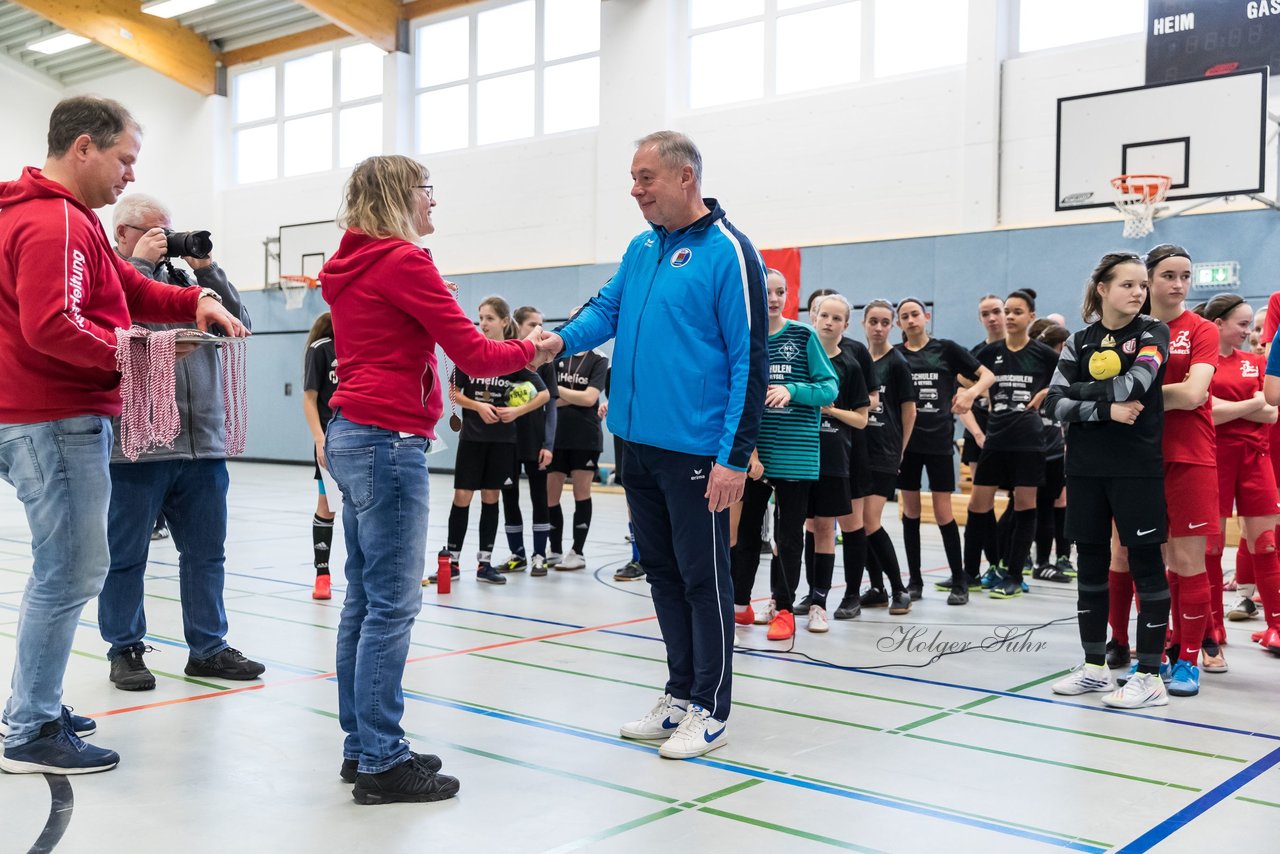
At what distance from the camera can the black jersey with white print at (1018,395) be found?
21.9 ft

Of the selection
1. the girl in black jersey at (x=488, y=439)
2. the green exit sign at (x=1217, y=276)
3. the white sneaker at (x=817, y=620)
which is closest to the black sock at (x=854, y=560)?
the white sneaker at (x=817, y=620)

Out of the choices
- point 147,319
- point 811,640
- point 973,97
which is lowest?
point 811,640

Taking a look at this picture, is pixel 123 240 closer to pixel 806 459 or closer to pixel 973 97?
pixel 806 459

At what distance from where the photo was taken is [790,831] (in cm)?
271

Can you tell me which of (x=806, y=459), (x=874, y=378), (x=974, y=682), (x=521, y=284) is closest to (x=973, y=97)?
(x=521, y=284)

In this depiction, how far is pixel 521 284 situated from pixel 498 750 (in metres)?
13.4

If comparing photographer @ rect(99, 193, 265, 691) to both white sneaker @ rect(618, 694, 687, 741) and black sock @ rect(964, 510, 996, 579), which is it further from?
black sock @ rect(964, 510, 996, 579)

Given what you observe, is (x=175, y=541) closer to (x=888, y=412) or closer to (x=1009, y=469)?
(x=888, y=412)

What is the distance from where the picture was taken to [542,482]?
24.1ft

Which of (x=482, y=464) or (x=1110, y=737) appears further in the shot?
(x=482, y=464)

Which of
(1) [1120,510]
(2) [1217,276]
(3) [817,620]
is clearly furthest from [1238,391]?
(2) [1217,276]

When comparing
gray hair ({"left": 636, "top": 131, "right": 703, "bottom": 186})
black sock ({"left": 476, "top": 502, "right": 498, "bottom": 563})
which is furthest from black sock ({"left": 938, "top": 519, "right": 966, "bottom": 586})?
gray hair ({"left": 636, "top": 131, "right": 703, "bottom": 186})

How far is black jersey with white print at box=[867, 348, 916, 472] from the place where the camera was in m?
6.04

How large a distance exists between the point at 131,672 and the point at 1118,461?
361 cm
